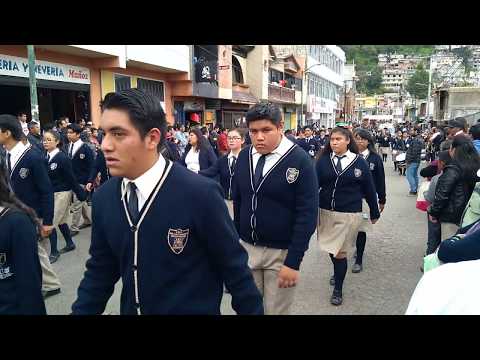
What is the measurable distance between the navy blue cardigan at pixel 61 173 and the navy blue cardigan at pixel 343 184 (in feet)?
11.8

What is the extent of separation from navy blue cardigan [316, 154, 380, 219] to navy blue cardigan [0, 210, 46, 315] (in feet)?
10.8

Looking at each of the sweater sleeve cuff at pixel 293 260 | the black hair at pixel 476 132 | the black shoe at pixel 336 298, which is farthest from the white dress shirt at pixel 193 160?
the black hair at pixel 476 132

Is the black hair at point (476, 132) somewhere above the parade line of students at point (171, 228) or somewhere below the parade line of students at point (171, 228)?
above

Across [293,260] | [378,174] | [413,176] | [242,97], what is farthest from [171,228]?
[242,97]

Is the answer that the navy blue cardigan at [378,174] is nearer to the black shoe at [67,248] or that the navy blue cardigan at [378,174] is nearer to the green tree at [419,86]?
the black shoe at [67,248]

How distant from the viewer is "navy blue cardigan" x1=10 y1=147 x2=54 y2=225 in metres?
4.68

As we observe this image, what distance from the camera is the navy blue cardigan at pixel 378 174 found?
5766mm

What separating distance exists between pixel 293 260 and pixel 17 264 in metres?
1.73

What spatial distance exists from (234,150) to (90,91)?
35.2 ft

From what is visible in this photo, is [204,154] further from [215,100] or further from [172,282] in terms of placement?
[215,100]

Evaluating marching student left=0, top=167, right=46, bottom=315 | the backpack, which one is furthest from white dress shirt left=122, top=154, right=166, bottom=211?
the backpack

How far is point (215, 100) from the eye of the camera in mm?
25719

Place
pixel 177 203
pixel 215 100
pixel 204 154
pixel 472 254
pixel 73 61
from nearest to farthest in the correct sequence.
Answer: pixel 177 203
pixel 472 254
pixel 204 154
pixel 73 61
pixel 215 100
